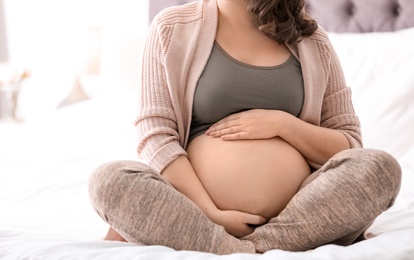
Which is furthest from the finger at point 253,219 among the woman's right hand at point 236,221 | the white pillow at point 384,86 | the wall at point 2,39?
the wall at point 2,39

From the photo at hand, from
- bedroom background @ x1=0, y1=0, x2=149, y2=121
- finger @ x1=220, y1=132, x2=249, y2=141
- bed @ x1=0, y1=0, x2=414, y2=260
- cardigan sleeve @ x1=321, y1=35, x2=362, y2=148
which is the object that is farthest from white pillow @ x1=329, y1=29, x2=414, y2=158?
bedroom background @ x1=0, y1=0, x2=149, y2=121

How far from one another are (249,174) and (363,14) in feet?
3.83

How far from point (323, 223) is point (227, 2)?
522 mm

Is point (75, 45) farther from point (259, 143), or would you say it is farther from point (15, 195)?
point (259, 143)

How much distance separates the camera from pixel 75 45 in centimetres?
290

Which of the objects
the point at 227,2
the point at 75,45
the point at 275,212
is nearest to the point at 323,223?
the point at 275,212

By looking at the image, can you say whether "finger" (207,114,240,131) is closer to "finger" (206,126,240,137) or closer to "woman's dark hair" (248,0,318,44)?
"finger" (206,126,240,137)

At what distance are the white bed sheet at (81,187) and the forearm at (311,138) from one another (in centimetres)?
17

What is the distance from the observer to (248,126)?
113cm

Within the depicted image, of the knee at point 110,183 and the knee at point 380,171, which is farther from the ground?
the knee at point 380,171

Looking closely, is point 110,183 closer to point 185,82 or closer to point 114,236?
point 114,236

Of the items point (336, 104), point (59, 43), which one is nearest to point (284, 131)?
point (336, 104)

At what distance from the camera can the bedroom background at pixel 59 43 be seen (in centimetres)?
277

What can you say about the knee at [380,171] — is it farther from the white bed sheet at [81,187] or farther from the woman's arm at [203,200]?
the woman's arm at [203,200]
